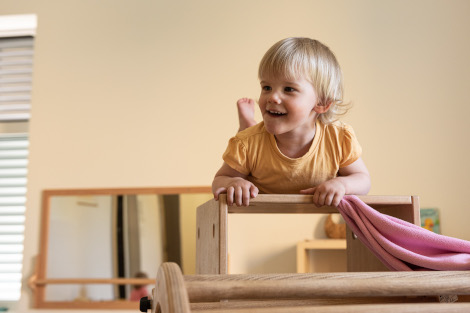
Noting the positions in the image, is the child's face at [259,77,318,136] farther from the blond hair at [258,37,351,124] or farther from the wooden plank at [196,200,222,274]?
the wooden plank at [196,200,222,274]

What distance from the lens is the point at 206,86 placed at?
2.61m

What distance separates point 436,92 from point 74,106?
167cm

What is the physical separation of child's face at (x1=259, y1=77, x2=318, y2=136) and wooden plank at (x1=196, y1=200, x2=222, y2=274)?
7.2 inches

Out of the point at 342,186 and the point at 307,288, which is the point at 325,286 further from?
the point at 342,186

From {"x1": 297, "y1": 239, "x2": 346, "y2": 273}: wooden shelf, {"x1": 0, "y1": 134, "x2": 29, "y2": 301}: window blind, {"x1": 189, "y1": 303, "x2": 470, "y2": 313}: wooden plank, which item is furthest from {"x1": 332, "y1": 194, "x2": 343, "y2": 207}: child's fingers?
{"x1": 0, "y1": 134, "x2": 29, "y2": 301}: window blind

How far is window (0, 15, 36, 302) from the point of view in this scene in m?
2.88

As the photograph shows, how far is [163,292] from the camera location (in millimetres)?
526

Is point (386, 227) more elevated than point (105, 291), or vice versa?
point (386, 227)

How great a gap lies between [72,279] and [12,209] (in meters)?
0.63

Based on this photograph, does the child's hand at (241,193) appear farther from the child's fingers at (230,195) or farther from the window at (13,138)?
the window at (13,138)

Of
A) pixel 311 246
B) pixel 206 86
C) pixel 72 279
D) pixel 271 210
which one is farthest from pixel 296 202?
pixel 72 279

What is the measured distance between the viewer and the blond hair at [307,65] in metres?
0.98

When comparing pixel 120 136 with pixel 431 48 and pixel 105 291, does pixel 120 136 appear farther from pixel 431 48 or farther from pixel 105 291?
pixel 431 48

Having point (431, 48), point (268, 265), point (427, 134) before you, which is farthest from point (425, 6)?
point (268, 265)
